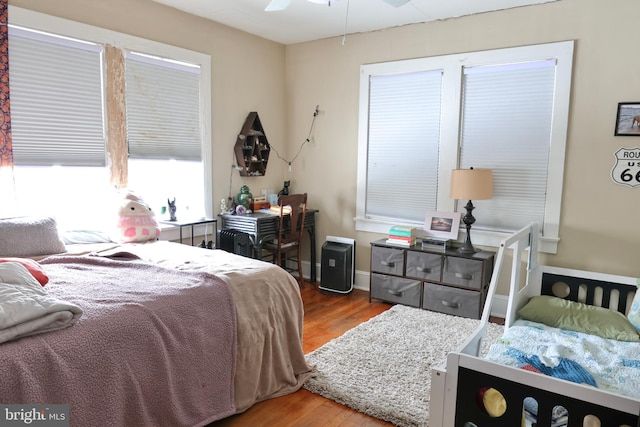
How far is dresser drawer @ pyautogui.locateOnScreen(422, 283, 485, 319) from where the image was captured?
3.57m

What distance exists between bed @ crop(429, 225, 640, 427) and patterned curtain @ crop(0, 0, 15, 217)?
2803mm

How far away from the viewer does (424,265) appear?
3789 mm

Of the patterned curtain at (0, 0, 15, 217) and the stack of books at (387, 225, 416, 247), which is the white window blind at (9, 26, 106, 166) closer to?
the patterned curtain at (0, 0, 15, 217)

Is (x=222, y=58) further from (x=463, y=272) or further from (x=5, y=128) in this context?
(x=463, y=272)

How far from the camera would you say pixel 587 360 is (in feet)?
6.93

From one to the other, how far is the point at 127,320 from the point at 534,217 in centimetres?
315

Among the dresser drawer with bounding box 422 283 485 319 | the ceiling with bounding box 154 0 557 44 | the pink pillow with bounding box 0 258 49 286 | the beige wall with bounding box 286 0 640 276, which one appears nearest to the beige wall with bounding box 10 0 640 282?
the beige wall with bounding box 286 0 640 276

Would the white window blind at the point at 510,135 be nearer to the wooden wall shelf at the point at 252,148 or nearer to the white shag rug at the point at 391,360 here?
the white shag rug at the point at 391,360

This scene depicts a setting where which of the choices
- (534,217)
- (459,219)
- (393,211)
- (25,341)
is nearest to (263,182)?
(393,211)

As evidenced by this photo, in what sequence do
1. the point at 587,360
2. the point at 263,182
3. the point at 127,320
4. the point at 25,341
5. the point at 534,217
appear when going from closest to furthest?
1. the point at 25,341
2. the point at 127,320
3. the point at 587,360
4. the point at 534,217
5. the point at 263,182

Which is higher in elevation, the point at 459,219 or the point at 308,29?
the point at 308,29

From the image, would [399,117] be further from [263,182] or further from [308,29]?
[263,182]

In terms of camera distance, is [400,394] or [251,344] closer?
[251,344]

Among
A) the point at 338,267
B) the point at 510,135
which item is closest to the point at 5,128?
the point at 338,267
